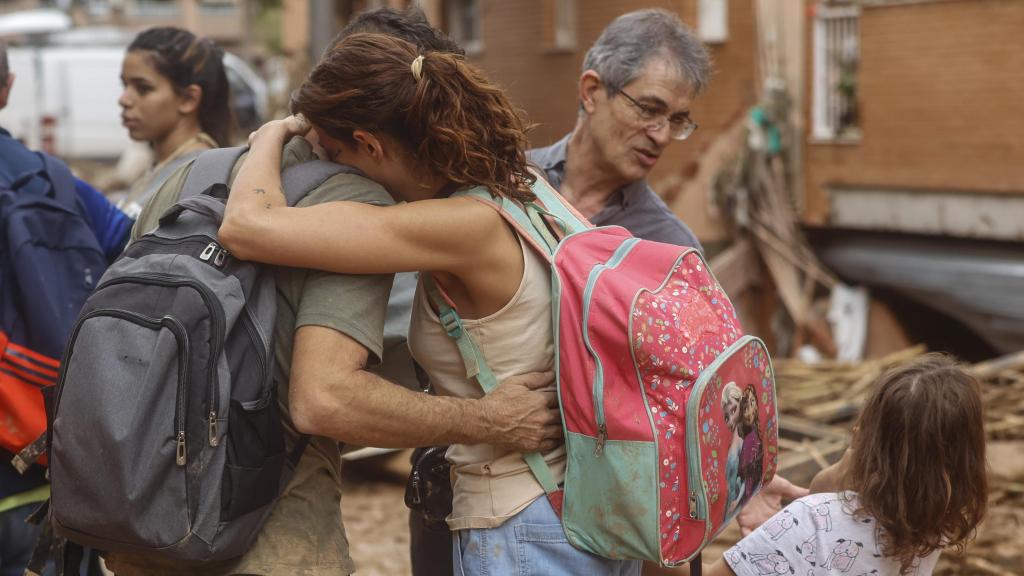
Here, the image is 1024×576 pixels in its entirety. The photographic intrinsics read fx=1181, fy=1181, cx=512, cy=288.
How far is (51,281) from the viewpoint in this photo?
112 inches

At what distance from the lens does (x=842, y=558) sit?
254 cm

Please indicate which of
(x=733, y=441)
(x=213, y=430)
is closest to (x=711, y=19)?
(x=733, y=441)

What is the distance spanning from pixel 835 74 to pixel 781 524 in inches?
397

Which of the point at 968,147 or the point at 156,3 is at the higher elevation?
the point at 156,3

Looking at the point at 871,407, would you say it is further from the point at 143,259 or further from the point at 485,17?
the point at 485,17

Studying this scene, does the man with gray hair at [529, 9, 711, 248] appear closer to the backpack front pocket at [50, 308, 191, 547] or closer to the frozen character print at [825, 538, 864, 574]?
the frozen character print at [825, 538, 864, 574]

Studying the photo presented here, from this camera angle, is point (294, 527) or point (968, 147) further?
point (968, 147)

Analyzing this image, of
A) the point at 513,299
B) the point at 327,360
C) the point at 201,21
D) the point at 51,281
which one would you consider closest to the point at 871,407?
the point at 513,299

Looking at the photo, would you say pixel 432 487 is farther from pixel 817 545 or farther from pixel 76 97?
pixel 76 97

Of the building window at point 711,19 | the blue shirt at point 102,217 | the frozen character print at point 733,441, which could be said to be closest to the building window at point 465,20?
the building window at point 711,19

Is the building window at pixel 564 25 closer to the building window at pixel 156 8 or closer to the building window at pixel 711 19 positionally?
the building window at pixel 711 19

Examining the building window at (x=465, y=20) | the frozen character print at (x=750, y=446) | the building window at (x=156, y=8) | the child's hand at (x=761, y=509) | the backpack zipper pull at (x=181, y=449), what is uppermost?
the building window at (x=156, y=8)

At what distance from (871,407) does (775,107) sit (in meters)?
9.84

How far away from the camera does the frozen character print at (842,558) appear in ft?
8.34
